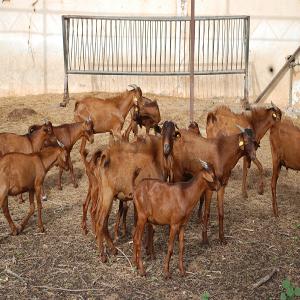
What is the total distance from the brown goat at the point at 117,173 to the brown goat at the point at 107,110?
4.16m

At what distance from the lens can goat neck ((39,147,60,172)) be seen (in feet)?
28.5

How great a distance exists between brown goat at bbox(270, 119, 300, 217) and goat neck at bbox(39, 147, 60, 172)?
346 centimetres

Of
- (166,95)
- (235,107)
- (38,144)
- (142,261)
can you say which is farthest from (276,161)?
(166,95)

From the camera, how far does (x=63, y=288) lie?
22.4 feet

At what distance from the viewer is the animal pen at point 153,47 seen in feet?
57.3

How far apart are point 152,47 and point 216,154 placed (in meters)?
10.0

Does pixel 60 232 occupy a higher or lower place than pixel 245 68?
lower

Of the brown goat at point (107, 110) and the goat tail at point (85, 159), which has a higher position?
the brown goat at point (107, 110)

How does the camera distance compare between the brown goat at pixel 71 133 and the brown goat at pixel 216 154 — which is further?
the brown goat at pixel 71 133


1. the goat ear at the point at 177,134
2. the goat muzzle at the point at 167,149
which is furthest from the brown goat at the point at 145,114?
the goat muzzle at the point at 167,149

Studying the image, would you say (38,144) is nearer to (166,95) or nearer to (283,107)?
(166,95)

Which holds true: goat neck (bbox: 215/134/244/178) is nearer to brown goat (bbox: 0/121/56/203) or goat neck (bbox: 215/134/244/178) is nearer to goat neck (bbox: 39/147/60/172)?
goat neck (bbox: 39/147/60/172)

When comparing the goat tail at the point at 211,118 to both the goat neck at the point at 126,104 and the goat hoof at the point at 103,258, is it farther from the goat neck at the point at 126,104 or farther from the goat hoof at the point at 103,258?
the goat hoof at the point at 103,258

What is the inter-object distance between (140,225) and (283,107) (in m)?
11.4
